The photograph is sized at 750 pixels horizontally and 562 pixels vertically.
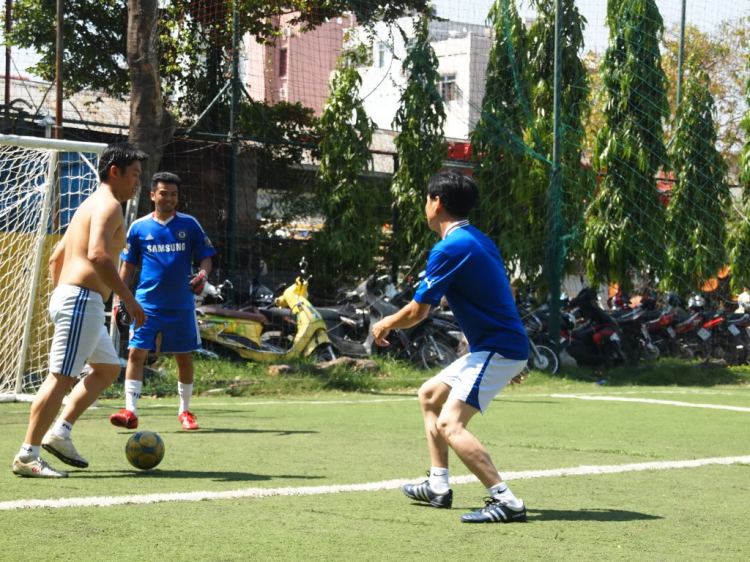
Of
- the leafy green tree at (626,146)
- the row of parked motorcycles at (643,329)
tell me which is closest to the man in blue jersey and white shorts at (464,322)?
the row of parked motorcycles at (643,329)

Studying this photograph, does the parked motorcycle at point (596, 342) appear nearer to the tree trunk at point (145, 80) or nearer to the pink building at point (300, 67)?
the pink building at point (300, 67)

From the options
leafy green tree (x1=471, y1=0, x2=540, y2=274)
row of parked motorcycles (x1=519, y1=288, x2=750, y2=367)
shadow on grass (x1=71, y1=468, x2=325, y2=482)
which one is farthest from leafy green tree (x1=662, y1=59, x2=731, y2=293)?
shadow on grass (x1=71, y1=468, x2=325, y2=482)

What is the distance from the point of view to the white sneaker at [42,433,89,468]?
20.2ft

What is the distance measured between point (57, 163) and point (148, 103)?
3158 millimetres

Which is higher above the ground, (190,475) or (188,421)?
(190,475)

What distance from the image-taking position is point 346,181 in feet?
53.4

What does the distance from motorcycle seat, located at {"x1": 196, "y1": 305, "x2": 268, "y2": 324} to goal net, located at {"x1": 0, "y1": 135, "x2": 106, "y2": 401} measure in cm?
304

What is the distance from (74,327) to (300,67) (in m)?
12.0

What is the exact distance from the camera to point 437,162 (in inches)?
655

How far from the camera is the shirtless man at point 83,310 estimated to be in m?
6.08

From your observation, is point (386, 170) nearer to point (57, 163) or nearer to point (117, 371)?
point (57, 163)

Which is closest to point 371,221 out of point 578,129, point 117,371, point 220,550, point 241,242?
point 241,242

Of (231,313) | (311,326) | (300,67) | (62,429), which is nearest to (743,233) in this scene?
(300,67)

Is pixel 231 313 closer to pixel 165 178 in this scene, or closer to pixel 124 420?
pixel 165 178
